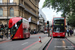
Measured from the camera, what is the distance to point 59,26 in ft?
98.4

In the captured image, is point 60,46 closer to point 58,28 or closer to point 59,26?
point 59,26

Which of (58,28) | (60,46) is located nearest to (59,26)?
(58,28)

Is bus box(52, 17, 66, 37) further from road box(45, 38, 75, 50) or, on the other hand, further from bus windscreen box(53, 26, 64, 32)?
road box(45, 38, 75, 50)

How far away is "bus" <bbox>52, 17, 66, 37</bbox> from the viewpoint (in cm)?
2977

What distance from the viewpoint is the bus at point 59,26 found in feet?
97.7

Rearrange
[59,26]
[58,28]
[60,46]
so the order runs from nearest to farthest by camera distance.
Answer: [60,46] → [59,26] → [58,28]

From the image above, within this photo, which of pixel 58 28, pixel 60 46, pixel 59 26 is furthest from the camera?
pixel 58 28

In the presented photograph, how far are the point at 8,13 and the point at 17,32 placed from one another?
24.9 metres

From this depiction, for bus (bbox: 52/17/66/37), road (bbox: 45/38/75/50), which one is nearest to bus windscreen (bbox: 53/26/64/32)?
bus (bbox: 52/17/66/37)

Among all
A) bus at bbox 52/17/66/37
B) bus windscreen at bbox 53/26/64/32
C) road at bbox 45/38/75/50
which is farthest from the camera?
bus windscreen at bbox 53/26/64/32

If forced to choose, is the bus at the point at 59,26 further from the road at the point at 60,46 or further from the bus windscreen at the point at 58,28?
the road at the point at 60,46

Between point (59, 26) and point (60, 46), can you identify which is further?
point (59, 26)

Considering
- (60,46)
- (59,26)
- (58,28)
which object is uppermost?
(59,26)

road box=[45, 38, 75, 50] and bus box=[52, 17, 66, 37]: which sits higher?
bus box=[52, 17, 66, 37]
